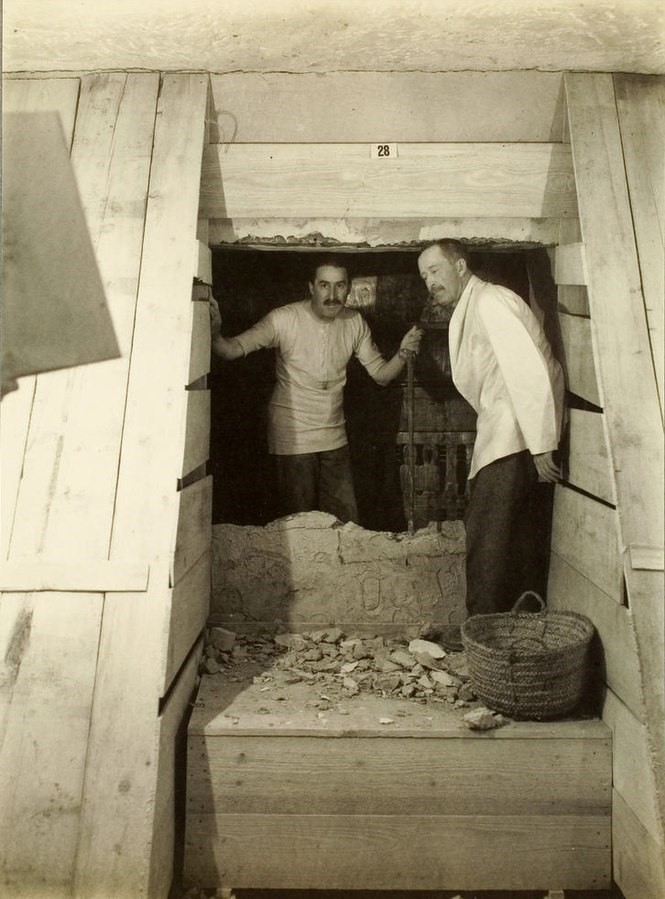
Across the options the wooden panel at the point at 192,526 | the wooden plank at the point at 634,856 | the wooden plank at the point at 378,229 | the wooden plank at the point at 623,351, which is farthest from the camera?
the wooden plank at the point at 378,229

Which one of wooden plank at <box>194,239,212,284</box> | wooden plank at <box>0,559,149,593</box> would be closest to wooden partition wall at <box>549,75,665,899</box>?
wooden plank at <box>194,239,212,284</box>

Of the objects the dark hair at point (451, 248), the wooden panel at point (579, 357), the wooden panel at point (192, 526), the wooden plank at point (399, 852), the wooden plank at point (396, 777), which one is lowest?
the wooden plank at point (399, 852)

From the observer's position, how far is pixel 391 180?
9.52 feet

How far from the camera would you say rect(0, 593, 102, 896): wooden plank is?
2291 mm

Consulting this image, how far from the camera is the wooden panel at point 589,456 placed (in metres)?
2.67

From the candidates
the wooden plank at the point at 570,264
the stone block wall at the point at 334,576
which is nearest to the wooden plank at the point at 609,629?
the stone block wall at the point at 334,576

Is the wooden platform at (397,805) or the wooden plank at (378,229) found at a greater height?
the wooden plank at (378,229)

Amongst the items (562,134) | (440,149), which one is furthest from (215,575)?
(562,134)

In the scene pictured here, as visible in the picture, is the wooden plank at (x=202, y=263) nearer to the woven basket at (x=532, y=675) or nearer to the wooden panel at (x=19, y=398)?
the wooden panel at (x=19, y=398)

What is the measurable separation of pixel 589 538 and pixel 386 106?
1858mm

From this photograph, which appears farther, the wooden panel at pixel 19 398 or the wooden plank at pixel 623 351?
the wooden panel at pixel 19 398

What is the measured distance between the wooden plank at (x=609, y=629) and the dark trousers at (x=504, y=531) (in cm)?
15

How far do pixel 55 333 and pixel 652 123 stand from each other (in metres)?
2.35

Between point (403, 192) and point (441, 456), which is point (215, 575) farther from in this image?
point (403, 192)
